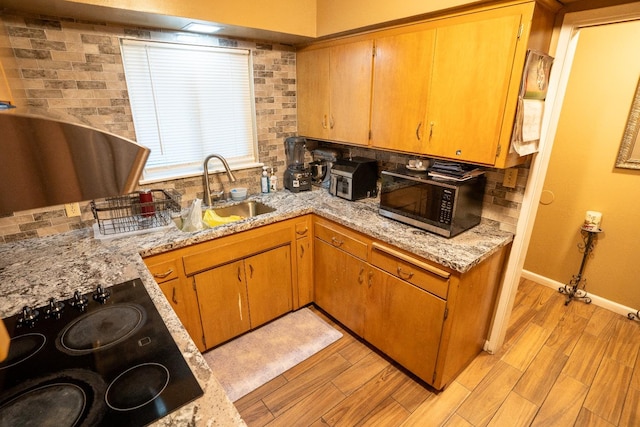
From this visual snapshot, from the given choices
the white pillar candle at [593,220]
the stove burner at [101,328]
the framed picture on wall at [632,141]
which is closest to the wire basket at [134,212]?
the stove burner at [101,328]

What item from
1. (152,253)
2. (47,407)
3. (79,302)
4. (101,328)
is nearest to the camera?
(47,407)

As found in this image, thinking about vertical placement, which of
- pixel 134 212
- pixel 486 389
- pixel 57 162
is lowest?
pixel 486 389

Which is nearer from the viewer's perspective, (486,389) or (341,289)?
(486,389)

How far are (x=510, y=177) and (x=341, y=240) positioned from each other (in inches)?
43.5

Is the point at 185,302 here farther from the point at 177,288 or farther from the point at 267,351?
the point at 267,351

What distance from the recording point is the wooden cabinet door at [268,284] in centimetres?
223

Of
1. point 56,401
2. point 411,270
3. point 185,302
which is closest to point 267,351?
point 185,302

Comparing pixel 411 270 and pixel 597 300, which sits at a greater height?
pixel 411 270

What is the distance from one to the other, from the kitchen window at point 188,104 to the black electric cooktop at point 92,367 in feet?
4.05

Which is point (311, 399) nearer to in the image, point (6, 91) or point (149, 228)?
point (149, 228)

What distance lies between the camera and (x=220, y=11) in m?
1.89

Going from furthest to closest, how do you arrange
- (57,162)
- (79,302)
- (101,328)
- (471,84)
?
(471,84) → (79,302) → (101,328) → (57,162)

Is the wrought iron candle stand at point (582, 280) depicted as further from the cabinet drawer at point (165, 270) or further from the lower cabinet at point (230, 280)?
the cabinet drawer at point (165, 270)

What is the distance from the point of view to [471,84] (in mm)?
1623
